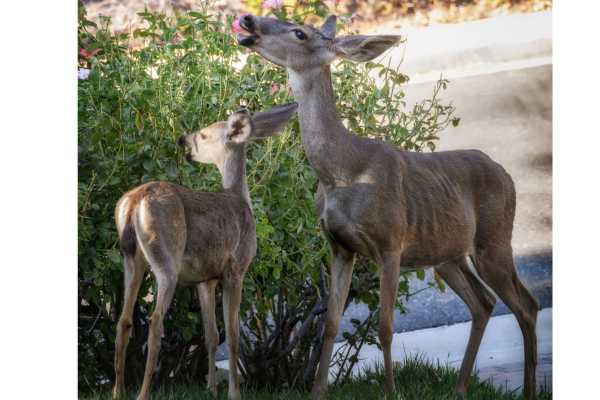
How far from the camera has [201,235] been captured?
4.75m

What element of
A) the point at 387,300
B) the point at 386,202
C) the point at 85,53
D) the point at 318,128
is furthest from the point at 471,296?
the point at 85,53

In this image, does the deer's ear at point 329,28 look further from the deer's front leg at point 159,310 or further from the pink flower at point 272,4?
the deer's front leg at point 159,310

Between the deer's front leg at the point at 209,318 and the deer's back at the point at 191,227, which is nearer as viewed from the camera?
the deer's back at the point at 191,227

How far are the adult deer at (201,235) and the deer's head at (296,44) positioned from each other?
0.38m

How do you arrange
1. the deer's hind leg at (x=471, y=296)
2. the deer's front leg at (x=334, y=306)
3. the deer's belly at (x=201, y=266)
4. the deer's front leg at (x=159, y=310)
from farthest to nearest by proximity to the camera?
the deer's hind leg at (x=471, y=296) → the deer's front leg at (x=334, y=306) → the deer's belly at (x=201, y=266) → the deer's front leg at (x=159, y=310)

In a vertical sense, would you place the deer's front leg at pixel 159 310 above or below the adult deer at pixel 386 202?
below

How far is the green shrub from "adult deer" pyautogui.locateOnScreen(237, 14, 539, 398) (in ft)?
1.61

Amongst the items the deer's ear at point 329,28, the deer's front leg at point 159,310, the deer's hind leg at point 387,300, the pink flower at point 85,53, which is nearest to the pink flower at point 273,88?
the deer's ear at point 329,28

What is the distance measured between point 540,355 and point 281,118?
1825 mm

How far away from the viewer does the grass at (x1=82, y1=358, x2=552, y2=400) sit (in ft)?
16.6

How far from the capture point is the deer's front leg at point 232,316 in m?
4.96

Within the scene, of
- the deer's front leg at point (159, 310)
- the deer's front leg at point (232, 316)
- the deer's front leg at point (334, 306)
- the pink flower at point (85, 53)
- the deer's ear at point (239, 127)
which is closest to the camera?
the deer's front leg at point (159, 310)
